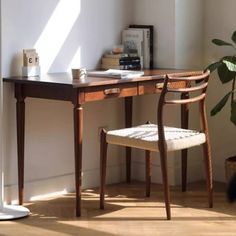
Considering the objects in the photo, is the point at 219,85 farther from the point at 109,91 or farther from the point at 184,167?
the point at 109,91

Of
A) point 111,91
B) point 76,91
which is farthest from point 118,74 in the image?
point 76,91

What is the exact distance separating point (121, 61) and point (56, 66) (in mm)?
426

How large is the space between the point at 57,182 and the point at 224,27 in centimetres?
152

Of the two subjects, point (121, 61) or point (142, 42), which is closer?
point (121, 61)

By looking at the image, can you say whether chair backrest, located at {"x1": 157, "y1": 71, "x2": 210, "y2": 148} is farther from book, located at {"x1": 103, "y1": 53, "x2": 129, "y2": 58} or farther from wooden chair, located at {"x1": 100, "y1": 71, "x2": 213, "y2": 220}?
book, located at {"x1": 103, "y1": 53, "x2": 129, "y2": 58}

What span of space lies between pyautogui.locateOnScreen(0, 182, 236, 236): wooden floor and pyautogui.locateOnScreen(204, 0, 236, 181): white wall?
34 centimetres

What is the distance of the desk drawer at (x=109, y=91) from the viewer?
10.1 feet

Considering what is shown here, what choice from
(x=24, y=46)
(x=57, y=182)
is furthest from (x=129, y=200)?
(x=24, y=46)

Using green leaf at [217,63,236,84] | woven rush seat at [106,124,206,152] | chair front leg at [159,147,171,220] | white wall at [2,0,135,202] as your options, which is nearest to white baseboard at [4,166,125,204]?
white wall at [2,0,135,202]

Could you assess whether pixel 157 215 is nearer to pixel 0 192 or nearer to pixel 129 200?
pixel 129 200

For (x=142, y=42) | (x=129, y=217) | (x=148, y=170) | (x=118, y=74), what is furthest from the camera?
(x=142, y=42)

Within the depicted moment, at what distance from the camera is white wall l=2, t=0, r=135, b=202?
11.1 feet

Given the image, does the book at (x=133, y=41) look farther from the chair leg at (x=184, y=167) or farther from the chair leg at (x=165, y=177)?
the chair leg at (x=165, y=177)

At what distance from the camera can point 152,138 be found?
311 centimetres
